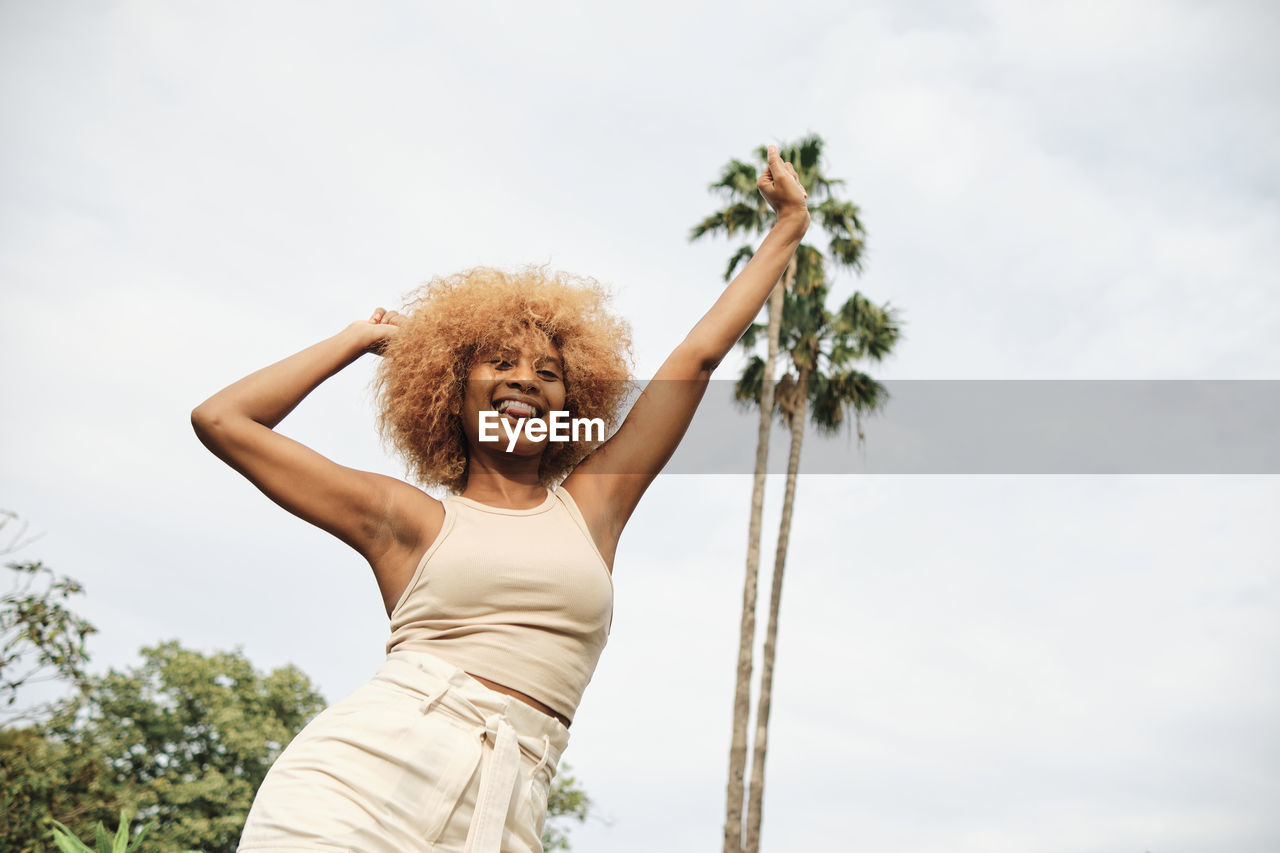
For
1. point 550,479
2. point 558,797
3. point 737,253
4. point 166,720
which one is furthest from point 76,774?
point 550,479

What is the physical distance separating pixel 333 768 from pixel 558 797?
1979cm

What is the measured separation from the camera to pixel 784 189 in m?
3.02

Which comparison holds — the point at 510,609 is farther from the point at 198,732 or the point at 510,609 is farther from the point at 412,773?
the point at 198,732

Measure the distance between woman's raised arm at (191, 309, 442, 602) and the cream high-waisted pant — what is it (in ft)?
0.88

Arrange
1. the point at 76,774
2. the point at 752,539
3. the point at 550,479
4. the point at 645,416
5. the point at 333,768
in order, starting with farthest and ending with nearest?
1. the point at 752,539
2. the point at 76,774
3. the point at 550,479
4. the point at 645,416
5. the point at 333,768

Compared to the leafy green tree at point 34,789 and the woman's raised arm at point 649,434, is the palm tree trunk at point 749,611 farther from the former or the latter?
the woman's raised arm at point 649,434

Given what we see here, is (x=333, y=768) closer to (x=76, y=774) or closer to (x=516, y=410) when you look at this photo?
(x=516, y=410)

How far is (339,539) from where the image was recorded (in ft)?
8.07

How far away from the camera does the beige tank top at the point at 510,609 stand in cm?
230

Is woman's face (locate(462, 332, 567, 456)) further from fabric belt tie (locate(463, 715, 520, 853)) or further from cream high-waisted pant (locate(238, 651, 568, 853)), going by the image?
fabric belt tie (locate(463, 715, 520, 853))

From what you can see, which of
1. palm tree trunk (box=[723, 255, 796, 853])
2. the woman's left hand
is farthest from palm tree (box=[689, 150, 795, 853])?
the woman's left hand

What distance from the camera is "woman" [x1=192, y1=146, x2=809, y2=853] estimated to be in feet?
7.00

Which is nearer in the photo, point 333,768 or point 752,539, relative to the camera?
point 333,768

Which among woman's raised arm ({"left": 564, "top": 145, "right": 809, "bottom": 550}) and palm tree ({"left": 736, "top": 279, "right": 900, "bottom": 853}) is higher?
palm tree ({"left": 736, "top": 279, "right": 900, "bottom": 853})
